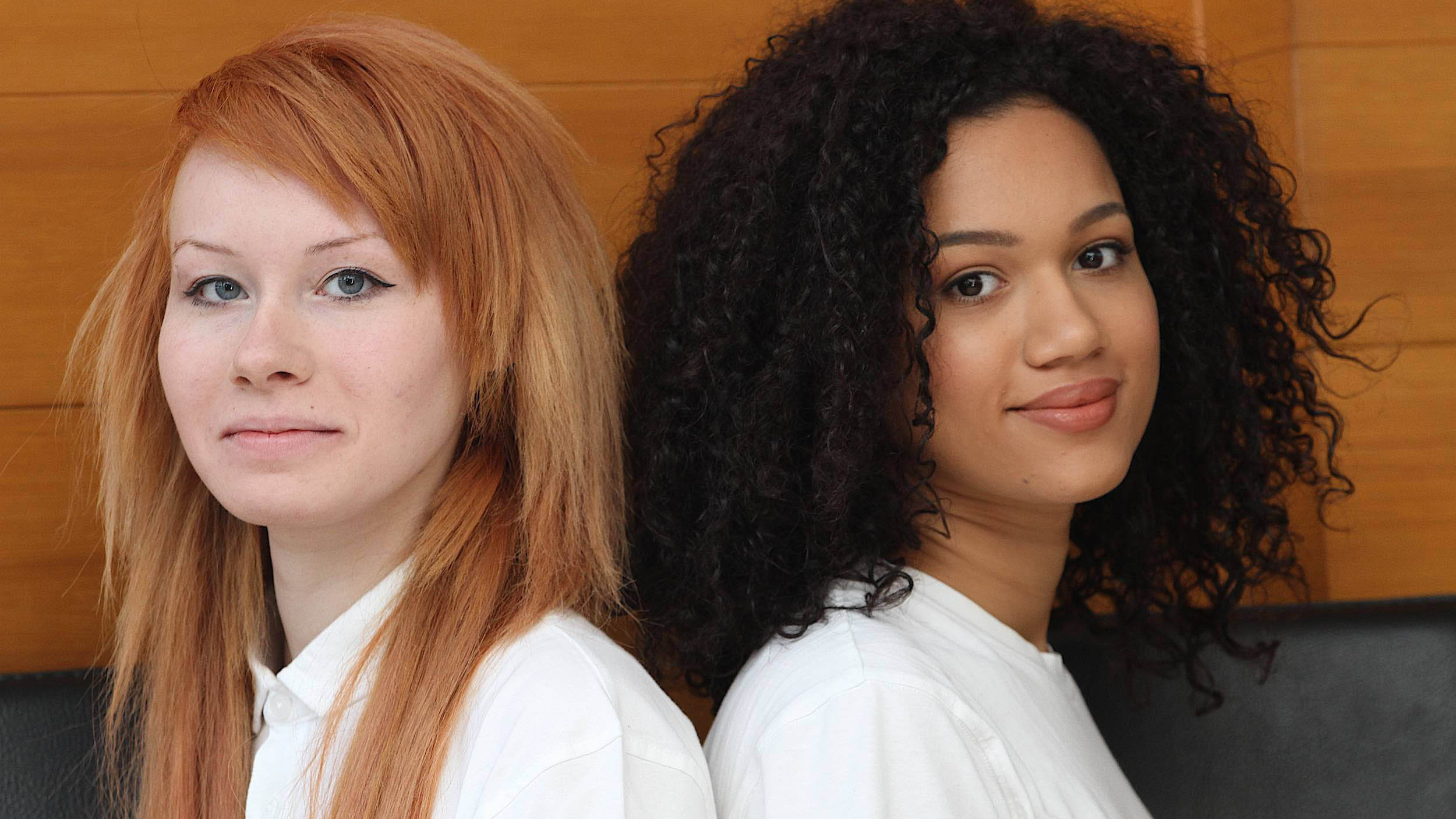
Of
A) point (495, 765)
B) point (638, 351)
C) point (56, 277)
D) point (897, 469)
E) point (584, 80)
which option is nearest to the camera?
point (495, 765)

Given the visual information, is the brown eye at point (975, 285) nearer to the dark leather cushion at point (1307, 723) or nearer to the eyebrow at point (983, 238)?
the eyebrow at point (983, 238)

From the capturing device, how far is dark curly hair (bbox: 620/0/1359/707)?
48.4 inches

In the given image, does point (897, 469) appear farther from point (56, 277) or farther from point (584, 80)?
point (56, 277)

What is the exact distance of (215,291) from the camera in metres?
1.21

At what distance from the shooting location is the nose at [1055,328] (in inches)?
47.2

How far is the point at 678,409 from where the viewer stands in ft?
4.34

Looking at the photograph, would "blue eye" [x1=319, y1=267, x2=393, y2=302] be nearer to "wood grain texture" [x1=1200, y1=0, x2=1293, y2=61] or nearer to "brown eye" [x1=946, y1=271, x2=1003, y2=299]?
"brown eye" [x1=946, y1=271, x2=1003, y2=299]

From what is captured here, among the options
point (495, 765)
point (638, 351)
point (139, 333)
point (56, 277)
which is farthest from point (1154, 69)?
point (56, 277)

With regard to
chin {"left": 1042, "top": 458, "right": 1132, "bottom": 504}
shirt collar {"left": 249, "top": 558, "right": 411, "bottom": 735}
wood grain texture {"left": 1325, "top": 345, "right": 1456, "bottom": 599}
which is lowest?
wood grain texture {"left": 1325, "top": 345, "right": 1456, "bottom": 599}

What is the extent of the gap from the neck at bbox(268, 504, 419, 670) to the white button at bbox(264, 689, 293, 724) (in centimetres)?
6

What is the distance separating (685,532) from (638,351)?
21 cm

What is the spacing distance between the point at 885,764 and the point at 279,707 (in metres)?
0.61

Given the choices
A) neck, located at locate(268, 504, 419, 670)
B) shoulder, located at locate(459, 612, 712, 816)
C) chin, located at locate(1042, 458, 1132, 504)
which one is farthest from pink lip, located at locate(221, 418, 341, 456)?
chin, located at locate(1042, 458, 1132, 504)

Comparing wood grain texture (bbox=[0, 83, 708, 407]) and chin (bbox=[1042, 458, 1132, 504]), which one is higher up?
wood grain texture (bbox=[0, 83, 708, 407])
